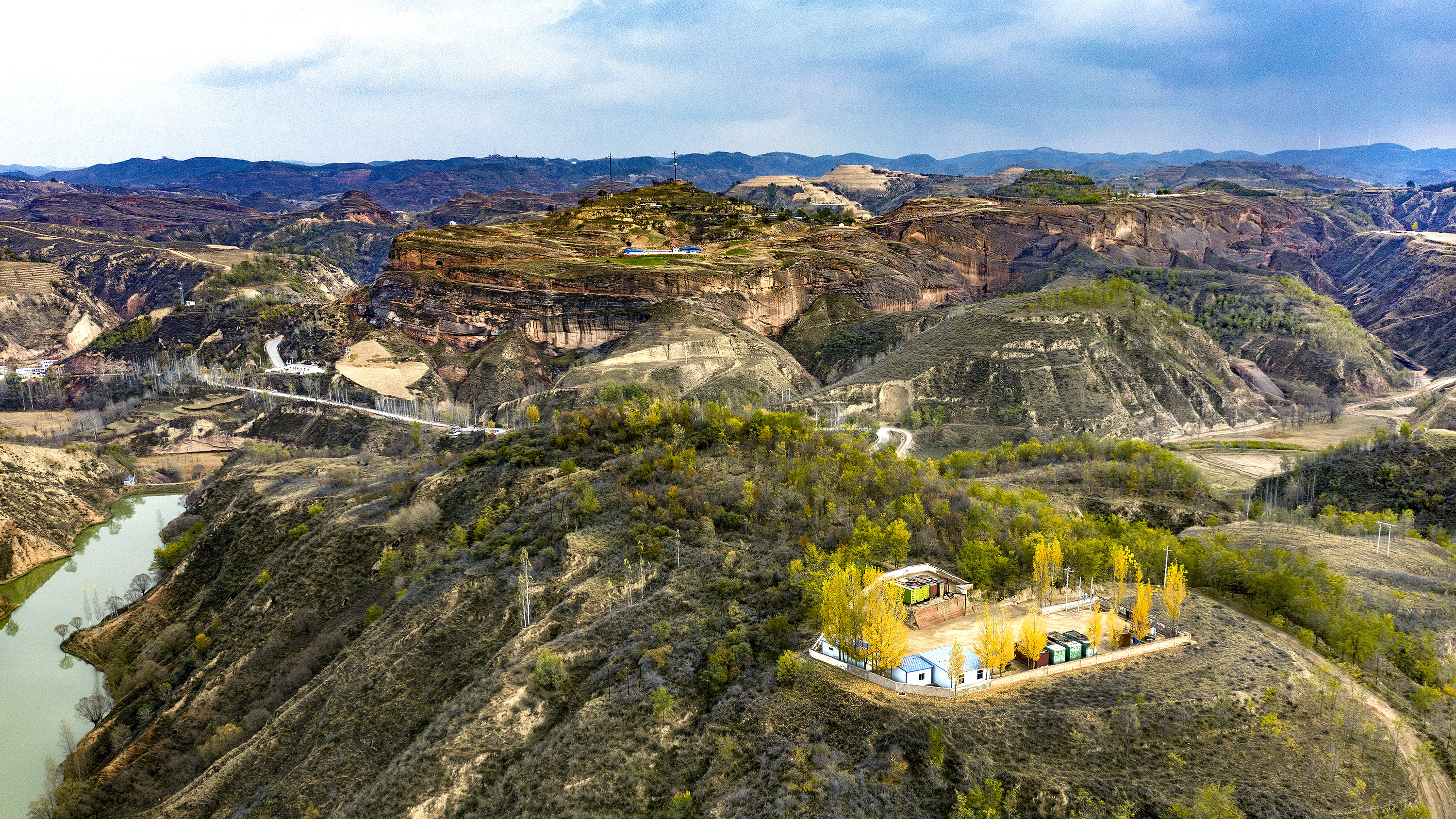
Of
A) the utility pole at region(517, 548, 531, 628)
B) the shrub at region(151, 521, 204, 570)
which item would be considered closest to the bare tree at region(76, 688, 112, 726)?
the shrub at region(151, 521, 204, 570)

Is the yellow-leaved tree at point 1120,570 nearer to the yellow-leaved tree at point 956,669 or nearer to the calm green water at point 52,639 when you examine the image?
the yellow-leaved tree at point 956,669

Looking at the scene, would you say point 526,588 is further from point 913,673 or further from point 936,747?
point 936,747

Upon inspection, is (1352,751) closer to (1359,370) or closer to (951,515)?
(951,515)

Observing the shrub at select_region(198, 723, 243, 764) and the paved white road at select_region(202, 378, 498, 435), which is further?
the paved white road at select_region(202, 378, 498, 435)

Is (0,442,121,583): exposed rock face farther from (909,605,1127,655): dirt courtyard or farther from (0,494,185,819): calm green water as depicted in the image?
(909,605,1127,655): dirt courtyard

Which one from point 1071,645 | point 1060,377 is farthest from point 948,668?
point 1060,377

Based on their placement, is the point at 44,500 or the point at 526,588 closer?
the point at 526,588
